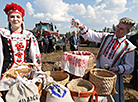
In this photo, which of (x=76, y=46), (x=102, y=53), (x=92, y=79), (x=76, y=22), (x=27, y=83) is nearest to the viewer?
(x=27, y=83)

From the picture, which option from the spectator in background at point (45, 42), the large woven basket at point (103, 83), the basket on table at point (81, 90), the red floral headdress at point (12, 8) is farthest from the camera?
the spectator in background at point (45, 42)

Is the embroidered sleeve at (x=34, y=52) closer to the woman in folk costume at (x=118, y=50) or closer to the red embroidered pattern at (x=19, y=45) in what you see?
the red embroidered pattern at (x=19, y=45)

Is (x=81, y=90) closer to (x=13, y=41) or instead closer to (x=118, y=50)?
(x=118, y=50)

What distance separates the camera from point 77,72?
1631 mm

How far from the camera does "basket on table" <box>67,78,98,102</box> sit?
121cm

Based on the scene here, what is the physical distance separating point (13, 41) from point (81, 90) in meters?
1.39

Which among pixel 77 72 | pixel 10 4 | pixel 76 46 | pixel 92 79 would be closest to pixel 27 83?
pixel 77 72

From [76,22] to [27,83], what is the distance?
4.21ft

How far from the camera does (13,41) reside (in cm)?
160

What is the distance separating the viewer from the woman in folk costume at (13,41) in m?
1.56

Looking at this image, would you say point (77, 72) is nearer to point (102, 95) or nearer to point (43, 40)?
point (102, 95)

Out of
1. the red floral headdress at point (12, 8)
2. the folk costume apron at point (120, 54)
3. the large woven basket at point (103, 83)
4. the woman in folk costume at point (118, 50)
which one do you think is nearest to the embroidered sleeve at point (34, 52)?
the red floral headdress at point (12, 8)

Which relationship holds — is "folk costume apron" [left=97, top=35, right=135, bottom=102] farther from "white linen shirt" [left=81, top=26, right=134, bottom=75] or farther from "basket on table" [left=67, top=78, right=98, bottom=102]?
"basket on table" [left=67, top=78, right=98, bottom=102]

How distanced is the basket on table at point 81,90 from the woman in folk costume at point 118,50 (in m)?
0.59
